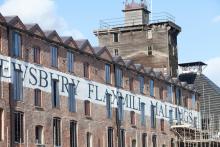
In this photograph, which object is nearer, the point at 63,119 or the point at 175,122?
the point at 63,119

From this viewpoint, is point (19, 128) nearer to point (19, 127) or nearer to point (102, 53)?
point (19, 127)

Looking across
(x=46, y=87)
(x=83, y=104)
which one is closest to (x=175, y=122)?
(x=83, y=104)

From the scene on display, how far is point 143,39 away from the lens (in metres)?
74.6

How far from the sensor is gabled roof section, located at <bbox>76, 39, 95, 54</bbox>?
52.1m

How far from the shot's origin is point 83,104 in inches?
2029

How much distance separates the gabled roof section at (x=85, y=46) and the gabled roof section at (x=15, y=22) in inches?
316

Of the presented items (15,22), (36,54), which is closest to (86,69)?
(36,54)

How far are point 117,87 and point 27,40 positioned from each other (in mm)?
13220

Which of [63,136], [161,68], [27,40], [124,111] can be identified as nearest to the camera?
[27,40]

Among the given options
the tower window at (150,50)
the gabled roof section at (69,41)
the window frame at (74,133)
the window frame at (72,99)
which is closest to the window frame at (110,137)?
the window frame at (74,133)

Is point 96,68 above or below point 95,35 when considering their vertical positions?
below

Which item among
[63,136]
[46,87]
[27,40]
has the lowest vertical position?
[63,136]

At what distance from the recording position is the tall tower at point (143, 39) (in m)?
73.9

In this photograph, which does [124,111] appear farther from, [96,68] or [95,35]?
[95,35]
